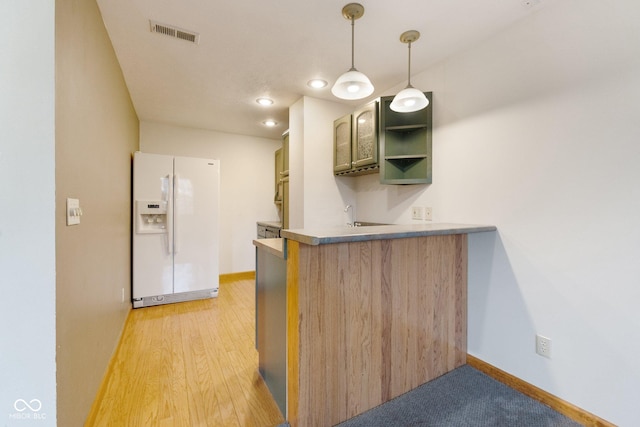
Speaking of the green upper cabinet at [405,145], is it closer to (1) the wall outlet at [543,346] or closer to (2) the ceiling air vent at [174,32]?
(1) the wall outlet at [543,346]

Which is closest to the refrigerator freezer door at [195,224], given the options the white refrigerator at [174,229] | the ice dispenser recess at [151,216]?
the white refrigerator at [174,229]

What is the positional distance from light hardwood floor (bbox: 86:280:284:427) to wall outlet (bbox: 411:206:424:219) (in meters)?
1.87

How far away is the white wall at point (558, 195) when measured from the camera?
4.54 feet

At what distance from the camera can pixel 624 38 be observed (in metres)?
1.38

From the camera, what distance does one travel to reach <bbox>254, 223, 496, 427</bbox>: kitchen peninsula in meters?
1.39

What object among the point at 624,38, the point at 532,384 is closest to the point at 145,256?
the point at 532,384

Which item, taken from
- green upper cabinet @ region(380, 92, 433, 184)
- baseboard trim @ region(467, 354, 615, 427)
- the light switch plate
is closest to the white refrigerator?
the light switch plate

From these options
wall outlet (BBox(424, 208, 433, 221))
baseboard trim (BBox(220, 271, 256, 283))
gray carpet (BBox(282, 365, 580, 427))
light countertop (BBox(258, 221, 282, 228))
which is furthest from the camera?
baseboard trim (BBox(220, 271, 256, 283))

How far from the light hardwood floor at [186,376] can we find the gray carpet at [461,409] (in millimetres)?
647

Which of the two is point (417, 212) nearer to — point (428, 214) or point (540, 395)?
point (428, 214)

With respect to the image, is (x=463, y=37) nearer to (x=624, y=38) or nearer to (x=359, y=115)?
(x=624, y=38)

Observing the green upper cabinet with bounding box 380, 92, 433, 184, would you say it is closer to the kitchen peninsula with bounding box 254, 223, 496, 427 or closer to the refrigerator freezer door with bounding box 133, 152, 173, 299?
the kitchen peninsula with bounding box 254, 223, 496, 427

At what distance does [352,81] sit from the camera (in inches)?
64.4
